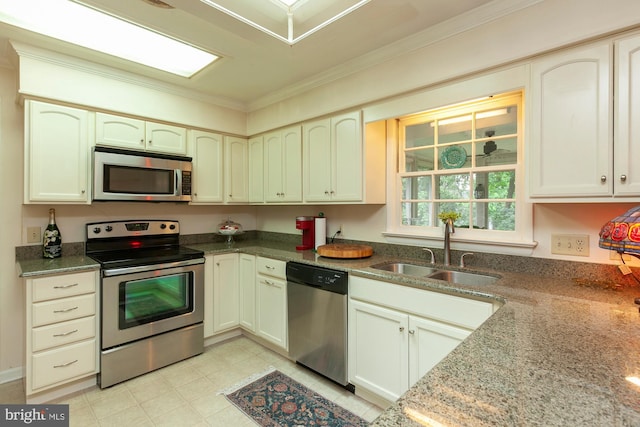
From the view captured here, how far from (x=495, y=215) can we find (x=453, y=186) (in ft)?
1.19

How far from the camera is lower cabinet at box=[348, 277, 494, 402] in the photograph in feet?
5.26

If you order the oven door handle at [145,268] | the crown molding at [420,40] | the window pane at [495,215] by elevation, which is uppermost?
the crown molding at [420,40]

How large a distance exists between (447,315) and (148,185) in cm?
254

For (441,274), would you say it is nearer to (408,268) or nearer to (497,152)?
(408,268)

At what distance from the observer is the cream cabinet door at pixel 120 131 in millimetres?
2457

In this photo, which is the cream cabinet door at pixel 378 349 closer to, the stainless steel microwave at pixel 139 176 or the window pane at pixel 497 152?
the window pane at pixel 497 152

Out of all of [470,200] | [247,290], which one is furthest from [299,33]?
[247,290]

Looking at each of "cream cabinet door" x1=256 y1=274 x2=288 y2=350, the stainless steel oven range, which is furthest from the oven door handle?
"cream cabinet door" x1=256 y1=274 x2=288 y2=350

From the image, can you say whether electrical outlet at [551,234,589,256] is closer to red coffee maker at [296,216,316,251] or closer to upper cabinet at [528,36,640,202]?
upper cabinet at [528,36,640,202]

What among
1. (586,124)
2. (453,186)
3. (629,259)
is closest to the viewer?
→ (586,124)

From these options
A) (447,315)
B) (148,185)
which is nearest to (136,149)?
(148,185)

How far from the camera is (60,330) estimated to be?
81.0 inches

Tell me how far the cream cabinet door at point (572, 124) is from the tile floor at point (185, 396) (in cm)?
173

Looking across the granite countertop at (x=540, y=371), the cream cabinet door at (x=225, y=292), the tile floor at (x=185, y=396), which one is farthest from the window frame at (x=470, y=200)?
the cream cabinet door at (x=225, y=292)
